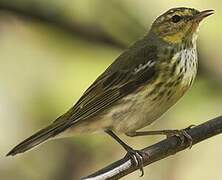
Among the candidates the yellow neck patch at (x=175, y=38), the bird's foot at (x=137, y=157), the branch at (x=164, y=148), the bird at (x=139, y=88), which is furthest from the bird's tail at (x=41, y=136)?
the yellow neck patch at (x=175, y=38)

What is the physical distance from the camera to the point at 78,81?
8227 millimetres

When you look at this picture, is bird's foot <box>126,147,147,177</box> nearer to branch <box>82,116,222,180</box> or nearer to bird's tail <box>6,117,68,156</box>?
branch <box>82,116,222,180</box>

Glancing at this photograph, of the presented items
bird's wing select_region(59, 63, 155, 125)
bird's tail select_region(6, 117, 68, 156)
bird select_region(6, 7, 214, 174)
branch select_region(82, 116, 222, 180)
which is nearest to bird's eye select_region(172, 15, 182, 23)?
bird select_region(6, 7, 214, 174)

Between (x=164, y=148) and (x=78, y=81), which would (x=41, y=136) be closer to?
(x=164, y=148)

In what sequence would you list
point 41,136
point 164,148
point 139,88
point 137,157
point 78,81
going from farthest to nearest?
point 78,81 < point 139,88 < point 41,136 < point 137,157 < point 164,148

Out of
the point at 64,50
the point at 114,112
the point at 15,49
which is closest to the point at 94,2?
the point at 64,50

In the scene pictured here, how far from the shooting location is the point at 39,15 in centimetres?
746

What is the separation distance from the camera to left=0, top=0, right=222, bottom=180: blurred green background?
755 centimetres

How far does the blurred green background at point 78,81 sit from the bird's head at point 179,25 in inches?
33.5

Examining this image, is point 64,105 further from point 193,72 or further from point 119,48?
point 193,72

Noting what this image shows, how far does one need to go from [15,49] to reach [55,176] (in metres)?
1.43

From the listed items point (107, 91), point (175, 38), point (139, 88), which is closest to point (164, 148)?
point (139, 88)

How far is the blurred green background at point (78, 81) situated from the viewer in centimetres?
755

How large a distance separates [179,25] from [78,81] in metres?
2.03
